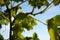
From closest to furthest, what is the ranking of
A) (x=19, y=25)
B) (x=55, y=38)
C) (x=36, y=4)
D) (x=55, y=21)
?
1. (x=55, y=38)
2. (x=55, y=21)
3. (x=36, y=4)
4. (x=19, y=25)

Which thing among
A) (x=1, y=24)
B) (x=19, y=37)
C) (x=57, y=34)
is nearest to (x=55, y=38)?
(x=57, y=34)

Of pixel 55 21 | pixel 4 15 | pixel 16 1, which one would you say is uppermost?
pixel 16 1

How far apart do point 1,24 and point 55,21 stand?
3.45 m

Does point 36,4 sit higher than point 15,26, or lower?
higher

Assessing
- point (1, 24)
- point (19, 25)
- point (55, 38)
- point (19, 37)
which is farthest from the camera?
point (1, 24)

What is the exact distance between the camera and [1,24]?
14.8 ft

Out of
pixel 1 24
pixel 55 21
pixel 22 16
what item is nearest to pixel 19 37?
pixel 22 16

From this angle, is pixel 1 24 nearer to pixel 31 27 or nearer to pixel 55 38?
pixel 31 27

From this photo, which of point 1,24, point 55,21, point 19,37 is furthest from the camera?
point 1,24

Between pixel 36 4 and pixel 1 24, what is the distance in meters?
1.41

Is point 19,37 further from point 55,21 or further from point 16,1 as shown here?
point 55,21

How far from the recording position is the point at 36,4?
3545 millimetres

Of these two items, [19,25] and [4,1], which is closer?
[4,1]

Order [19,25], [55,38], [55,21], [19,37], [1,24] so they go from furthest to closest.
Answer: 1. [1,24]
2. [19,25]
3. [19,37]
4. [55,21]
5. [55,38]
